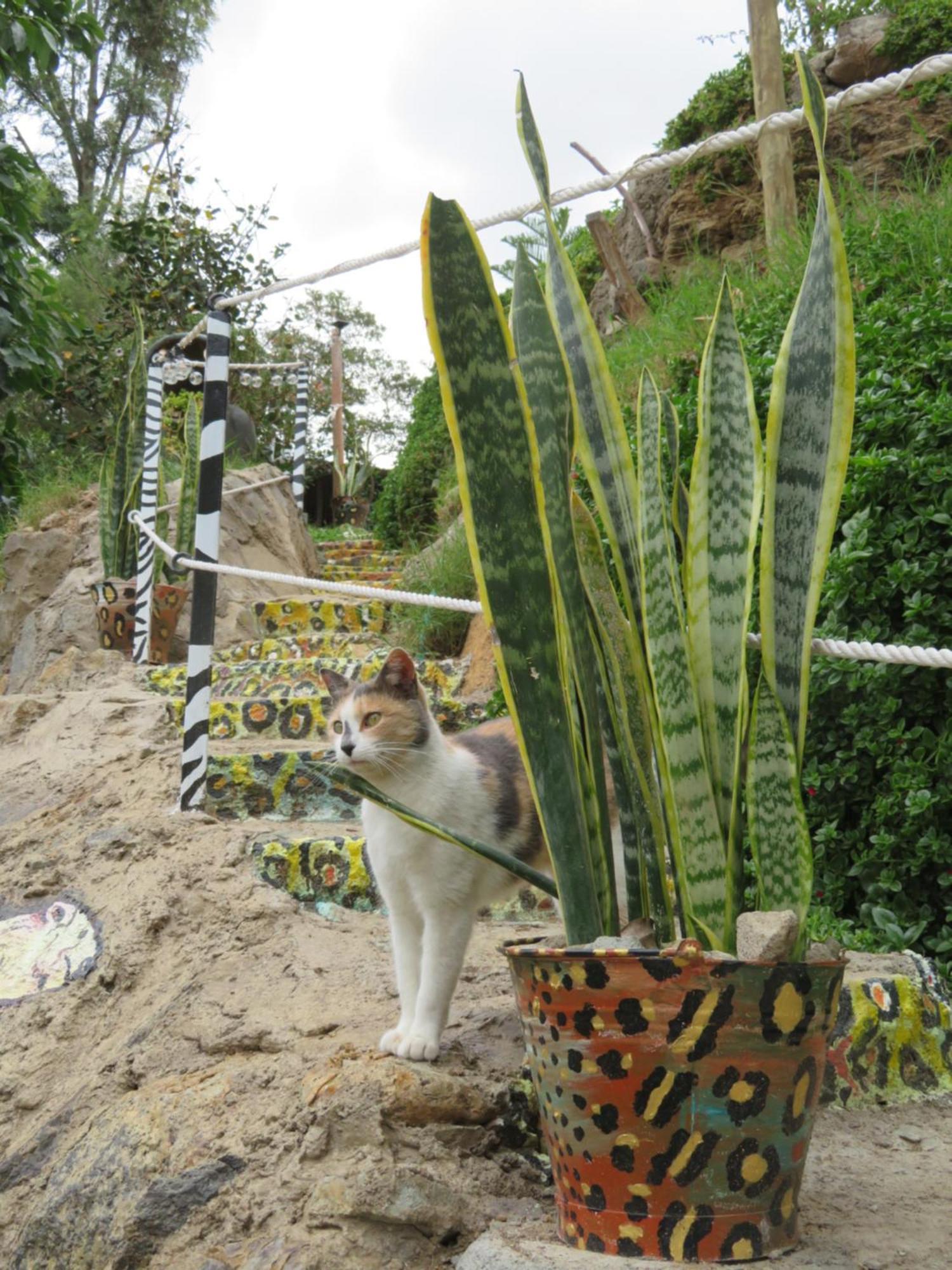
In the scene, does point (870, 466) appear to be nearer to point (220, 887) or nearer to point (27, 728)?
point (220, 887)

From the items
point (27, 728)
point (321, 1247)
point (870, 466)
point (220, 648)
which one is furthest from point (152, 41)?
point (321, 1247)

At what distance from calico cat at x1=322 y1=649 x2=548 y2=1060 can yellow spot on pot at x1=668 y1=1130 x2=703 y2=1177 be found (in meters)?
0.59

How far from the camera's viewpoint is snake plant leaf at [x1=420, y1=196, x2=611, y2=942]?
1.20 m

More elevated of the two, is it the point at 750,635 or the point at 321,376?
the point at 321,376

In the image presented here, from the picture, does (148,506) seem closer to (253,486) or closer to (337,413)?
(253,486)

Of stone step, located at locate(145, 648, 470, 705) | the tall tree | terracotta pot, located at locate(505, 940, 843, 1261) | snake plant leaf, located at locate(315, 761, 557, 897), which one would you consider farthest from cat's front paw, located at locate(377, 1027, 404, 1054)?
the tall tree

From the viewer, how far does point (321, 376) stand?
18.9 metres

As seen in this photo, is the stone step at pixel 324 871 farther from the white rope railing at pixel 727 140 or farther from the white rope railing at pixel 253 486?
the white rope railing at pixel 253 486

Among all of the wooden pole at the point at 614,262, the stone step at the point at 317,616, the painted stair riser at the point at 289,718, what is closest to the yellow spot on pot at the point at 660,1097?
the painted stair riser at the point at 289,718

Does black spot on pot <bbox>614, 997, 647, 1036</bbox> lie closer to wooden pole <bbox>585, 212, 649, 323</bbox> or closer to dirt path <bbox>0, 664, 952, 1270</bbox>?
dirt path <bbox>0, 664, 952, 1270</bbox>

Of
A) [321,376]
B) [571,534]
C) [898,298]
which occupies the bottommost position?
[571,534]

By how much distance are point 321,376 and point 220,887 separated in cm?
1737

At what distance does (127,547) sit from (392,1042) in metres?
4.52

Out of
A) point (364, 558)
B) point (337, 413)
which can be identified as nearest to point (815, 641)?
point (364, 558)
